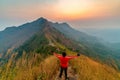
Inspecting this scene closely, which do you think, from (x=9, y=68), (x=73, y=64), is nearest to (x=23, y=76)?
(x=9, y=68)

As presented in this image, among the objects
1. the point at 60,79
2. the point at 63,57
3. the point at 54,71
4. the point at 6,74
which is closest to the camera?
the point at 63,57

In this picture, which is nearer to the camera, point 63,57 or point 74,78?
point 63,57

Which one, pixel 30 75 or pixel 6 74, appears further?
pixel 30 75

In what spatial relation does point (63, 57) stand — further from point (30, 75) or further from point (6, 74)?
point (30, 75)

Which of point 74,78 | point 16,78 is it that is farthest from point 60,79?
point 16,78

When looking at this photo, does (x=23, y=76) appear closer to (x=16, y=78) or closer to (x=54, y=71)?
(x=16, y=78)

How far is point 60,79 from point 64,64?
411 centimetres

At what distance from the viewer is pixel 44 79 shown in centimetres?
3681

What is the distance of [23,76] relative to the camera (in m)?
44.3

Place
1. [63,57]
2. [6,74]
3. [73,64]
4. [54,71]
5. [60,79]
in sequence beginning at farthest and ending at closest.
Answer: [73,64] → [54,71] → [6,74] → [60,79] → [63,57]

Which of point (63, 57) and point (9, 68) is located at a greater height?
point (63, 57)

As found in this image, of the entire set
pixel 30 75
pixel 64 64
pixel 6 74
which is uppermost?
pixel 64 64

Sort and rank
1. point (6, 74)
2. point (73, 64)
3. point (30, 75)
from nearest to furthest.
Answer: point (6, 74), point (73, 64), point (30, 75)

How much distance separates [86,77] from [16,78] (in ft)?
45.7
